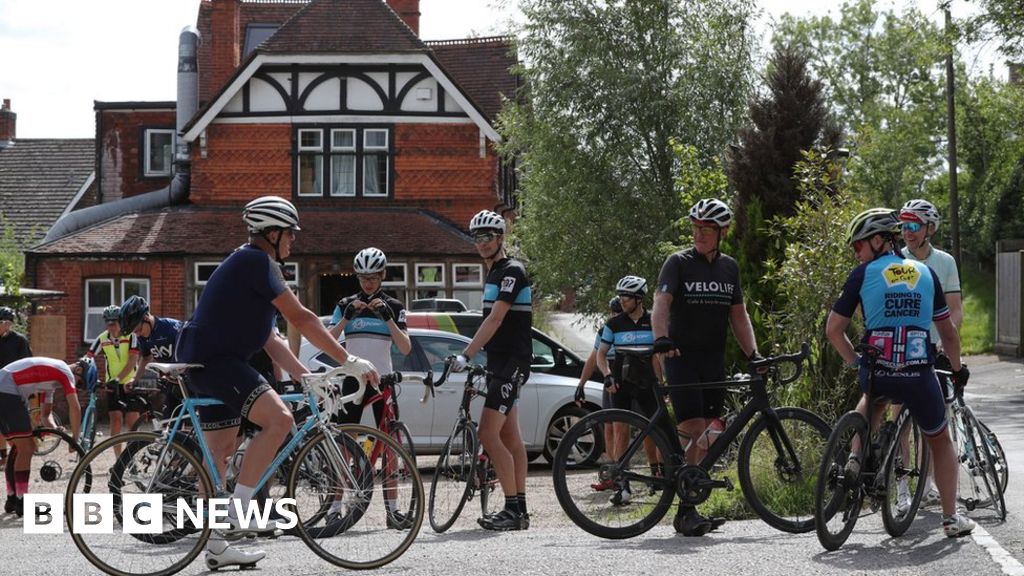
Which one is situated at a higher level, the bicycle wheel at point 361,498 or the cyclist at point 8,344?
the cyclist at point 8,344

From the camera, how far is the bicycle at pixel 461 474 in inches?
384

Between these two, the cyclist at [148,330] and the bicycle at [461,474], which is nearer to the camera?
the bicycle at [461,474]

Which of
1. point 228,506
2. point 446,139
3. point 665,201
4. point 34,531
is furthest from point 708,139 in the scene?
point 228,506

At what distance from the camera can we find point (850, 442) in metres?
8.31

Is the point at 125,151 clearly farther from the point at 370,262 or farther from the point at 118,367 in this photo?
the point at 370,262

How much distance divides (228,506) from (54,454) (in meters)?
10.2

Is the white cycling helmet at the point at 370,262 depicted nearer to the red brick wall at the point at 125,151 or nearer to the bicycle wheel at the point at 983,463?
the bicycle wheel at the point at 983,463

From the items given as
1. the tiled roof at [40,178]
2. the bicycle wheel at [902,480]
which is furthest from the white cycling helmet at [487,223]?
the tiled roof at [40,178]

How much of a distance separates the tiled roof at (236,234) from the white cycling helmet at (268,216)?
25.8 m

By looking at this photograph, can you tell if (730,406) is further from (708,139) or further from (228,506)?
(708,139)

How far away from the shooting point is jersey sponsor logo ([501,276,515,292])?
375 inches

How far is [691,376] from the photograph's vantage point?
29.8 feet

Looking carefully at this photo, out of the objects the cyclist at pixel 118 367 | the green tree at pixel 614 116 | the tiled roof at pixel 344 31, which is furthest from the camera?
the tiled roof at pixel 344 31

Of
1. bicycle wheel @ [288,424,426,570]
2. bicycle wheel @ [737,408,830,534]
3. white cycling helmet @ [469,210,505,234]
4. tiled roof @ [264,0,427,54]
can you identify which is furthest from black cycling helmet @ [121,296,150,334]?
tiled roof @ [264,0,427,54]
